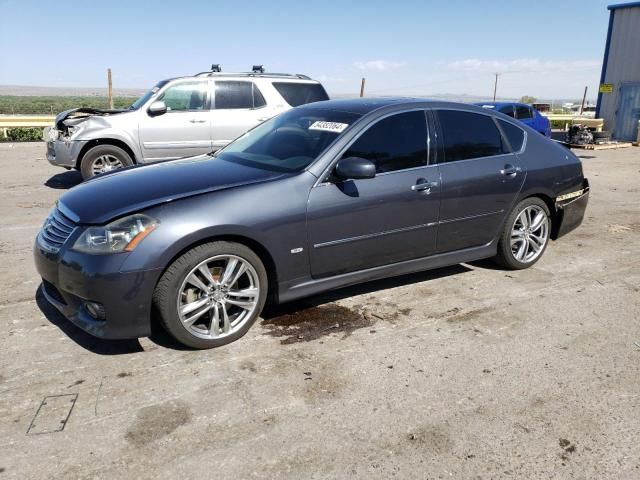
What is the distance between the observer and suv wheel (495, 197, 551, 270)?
16.5 feet

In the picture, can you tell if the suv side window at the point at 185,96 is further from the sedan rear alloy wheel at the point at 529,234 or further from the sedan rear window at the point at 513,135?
the sedan rear alloy wheel at the point at 529,234

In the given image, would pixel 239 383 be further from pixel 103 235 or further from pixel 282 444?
pixel 103 235

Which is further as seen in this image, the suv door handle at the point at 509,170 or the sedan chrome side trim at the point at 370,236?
the suv door handle at the point at 509,170

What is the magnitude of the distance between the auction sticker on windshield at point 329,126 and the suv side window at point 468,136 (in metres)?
0.92

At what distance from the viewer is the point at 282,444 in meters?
2.64

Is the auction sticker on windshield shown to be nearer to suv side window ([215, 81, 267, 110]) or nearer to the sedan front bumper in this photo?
the sedan front bumper

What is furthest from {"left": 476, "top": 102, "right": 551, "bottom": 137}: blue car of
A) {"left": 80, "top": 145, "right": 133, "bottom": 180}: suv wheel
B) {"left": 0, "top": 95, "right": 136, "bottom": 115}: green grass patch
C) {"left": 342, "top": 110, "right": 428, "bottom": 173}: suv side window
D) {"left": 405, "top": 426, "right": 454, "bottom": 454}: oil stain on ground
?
{"left": 0, "top": 95, "right": 136, "bottom": 115}: green grass patch

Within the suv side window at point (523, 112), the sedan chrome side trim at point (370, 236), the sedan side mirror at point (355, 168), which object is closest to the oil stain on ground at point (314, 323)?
the sedan chrome side trim at point (370, 236)

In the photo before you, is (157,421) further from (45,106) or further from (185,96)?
(45,106)

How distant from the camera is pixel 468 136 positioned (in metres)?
4.67

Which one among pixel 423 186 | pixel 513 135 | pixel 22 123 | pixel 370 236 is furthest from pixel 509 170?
pixel 22 123

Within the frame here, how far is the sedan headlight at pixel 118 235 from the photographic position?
320cm

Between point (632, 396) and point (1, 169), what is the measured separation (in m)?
11.9

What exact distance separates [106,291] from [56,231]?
72 cm
